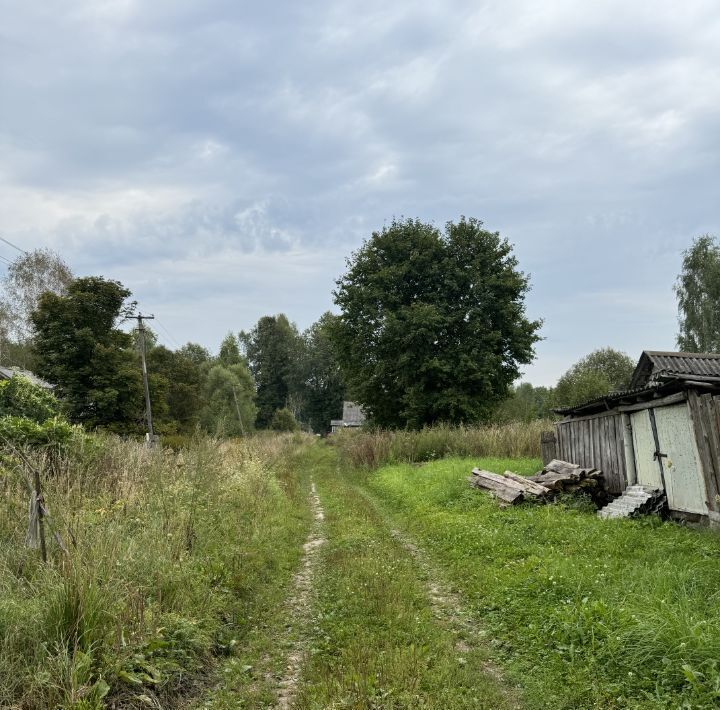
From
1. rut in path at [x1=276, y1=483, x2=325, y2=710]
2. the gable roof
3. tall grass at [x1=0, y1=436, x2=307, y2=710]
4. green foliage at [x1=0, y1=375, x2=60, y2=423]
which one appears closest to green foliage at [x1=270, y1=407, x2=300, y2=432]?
the gable roof

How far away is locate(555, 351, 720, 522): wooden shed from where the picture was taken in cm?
857

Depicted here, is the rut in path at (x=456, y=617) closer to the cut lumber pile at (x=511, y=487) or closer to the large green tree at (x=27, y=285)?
the cut lumber pile at (x=511, y=487)

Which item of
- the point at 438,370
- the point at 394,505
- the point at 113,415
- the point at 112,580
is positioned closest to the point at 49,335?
the point at 113,415

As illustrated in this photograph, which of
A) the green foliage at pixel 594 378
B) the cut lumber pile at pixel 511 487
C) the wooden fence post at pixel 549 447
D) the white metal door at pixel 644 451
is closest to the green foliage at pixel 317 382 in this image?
the green foliage at pixel 594 378

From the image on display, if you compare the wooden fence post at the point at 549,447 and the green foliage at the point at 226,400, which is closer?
the wooden fence post at the point at 549,447

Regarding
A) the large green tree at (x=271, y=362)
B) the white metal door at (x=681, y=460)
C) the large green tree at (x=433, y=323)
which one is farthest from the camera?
the large green tree at (x=271, y=362)

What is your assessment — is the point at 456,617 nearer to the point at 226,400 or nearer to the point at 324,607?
the point at 324,607

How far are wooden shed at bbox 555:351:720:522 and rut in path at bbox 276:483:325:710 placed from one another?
6.01 meters

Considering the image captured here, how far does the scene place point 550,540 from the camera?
325 inches

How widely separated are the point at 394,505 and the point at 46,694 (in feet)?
34.6

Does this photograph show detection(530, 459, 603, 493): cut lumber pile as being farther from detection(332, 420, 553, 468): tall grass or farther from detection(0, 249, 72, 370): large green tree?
detection(0, 249, 72, 370): large green tree

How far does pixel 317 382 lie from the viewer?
264ft

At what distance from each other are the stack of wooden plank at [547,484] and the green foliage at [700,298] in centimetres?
3109

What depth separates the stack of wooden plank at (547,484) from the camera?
11.4m
